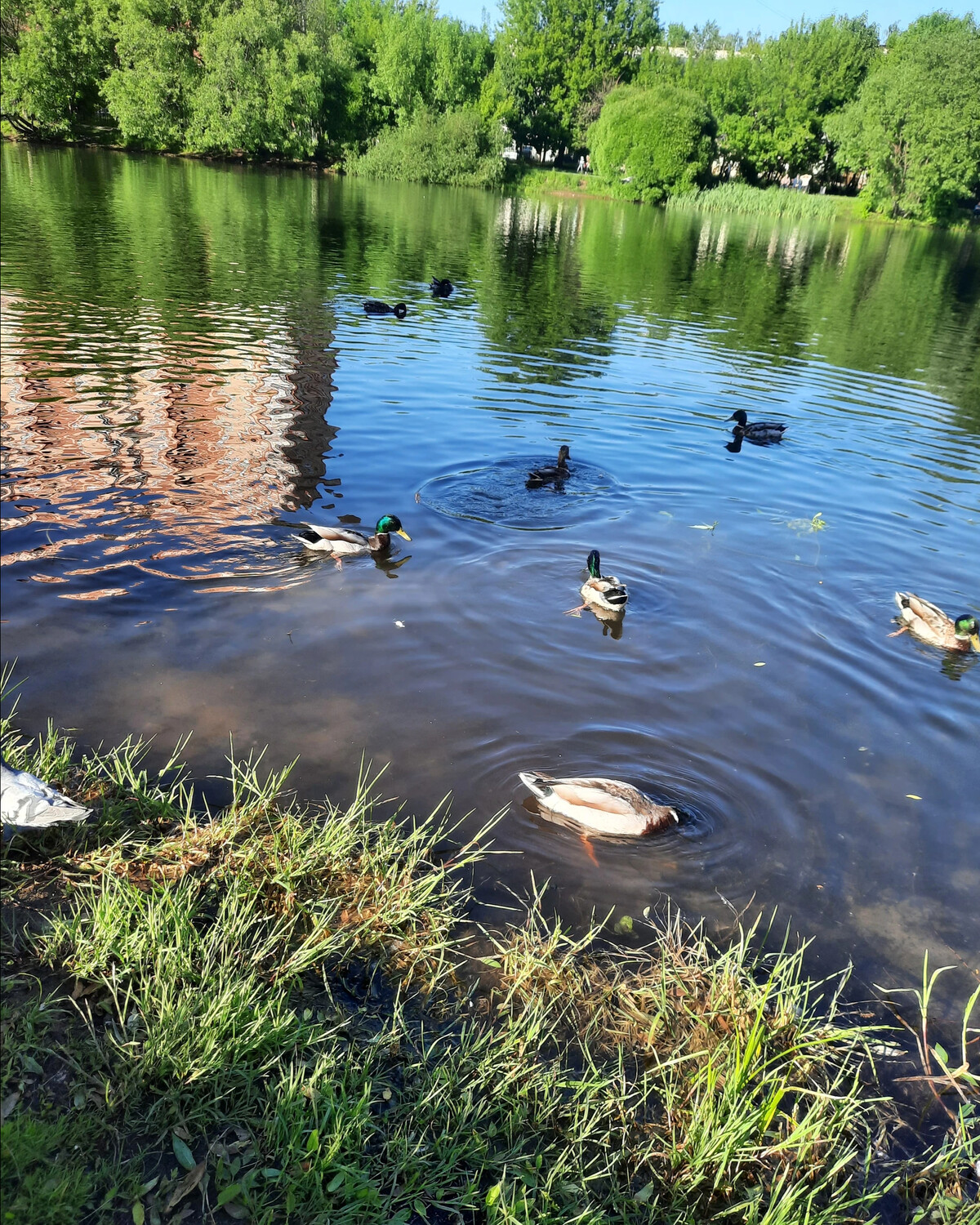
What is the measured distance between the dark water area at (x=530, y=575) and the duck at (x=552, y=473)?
0.24 meters

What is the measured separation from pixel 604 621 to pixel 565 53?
11083 cm

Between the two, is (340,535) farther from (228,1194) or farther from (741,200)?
(741,200)

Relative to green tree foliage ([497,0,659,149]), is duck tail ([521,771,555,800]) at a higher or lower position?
lower

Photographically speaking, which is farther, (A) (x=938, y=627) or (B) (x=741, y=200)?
(B) (x=741, y=200)

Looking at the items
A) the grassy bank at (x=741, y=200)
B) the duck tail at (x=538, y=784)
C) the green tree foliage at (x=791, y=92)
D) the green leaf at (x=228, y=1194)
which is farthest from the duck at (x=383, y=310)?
the green tree foliage at (x=791, y=92)

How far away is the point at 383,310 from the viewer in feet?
70.7

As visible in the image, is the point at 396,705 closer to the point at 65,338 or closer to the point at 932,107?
the point at 65,338

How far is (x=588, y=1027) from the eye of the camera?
374 centimetres

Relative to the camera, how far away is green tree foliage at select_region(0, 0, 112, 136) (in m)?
61.0

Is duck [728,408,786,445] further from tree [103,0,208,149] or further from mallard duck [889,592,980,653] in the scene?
tree [103,0,208,149]

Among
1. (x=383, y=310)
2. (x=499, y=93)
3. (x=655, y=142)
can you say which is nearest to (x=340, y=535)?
(x=383, y=310)

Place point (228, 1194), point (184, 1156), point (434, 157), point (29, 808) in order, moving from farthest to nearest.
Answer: point (434, 157), point (29, 808), point (184, 1156), point (228, 1194)

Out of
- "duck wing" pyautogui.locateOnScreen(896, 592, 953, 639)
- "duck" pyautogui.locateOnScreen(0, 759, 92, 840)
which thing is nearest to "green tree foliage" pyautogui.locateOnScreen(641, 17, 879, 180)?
"duck wing" pyautogui.locateOnScreen(896, 592, 953, 639)

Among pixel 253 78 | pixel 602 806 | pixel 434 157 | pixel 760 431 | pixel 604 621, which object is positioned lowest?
pixel 604 621
